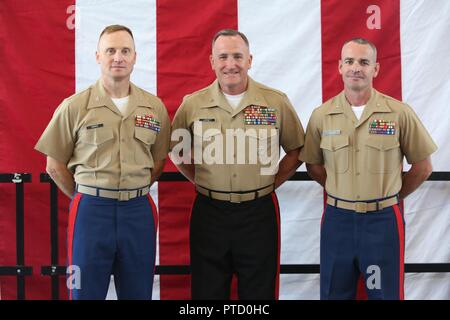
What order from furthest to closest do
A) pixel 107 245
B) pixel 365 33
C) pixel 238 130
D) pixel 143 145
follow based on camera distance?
pixel 365 33
pixel 238 130
pixel 143 145
pixel 107 245

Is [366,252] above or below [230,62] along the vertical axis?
below

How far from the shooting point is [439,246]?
3.13 m

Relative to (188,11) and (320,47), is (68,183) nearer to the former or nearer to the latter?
(188,11)

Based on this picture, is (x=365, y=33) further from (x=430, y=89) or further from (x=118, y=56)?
(x=118, y=56)

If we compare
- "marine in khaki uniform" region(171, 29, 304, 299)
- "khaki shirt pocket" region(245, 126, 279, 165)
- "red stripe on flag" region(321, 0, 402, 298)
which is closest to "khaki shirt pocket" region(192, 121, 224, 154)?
"marine in khaki uniform" region(171, 29, 304, 299)

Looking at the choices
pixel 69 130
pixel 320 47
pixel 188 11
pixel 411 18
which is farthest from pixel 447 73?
pixel 69 130

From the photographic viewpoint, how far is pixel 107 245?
2.36 meters

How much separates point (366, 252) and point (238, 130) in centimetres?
73

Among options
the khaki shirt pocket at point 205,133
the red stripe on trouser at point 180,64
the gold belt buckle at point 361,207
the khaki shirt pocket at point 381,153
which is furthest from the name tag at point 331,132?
the red stripe on trouser at point 180,64

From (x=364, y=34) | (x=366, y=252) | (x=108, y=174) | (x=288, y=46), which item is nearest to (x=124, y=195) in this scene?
(x=108, y=174)

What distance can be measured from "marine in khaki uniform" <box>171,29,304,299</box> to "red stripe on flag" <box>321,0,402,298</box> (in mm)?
620

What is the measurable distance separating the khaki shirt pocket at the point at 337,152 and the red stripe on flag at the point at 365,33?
0.63 m

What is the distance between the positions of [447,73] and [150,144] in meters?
1.59
